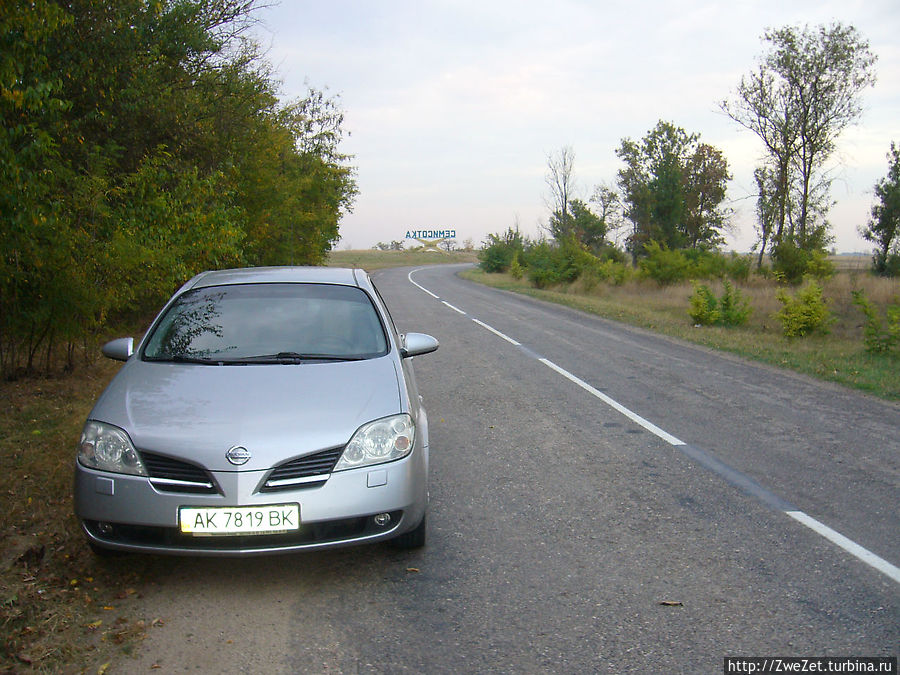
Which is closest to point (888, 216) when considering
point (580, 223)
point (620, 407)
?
point (580, 223)

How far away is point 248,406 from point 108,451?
71 centimetres

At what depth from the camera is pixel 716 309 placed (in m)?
19.7

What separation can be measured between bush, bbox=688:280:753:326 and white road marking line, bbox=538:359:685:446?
372 inches

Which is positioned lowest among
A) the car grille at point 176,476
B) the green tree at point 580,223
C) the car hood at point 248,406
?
the car grille at point 176,476

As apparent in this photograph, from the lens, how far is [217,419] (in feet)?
12.5

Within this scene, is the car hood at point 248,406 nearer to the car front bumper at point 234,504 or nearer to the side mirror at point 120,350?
the car front bumper at point 234,504

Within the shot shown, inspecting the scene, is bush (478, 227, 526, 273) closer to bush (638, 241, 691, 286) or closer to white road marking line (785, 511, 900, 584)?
bush (638, 241, 691, 286)

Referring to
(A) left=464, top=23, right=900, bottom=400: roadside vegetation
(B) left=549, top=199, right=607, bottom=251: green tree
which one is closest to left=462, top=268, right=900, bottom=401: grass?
(A) left=464, top=23, right=900, bottom=400: roadside vegetation

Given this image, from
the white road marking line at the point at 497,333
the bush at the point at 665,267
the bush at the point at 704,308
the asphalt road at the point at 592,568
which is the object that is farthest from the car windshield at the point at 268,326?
the bush at the point at 665,267

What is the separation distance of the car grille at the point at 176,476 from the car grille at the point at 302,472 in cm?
28

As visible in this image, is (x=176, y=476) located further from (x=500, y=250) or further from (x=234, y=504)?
(x=500, y=250)

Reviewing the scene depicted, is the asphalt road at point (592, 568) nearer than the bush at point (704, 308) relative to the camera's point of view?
Yes

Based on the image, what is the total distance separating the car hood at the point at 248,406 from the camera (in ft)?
12.1

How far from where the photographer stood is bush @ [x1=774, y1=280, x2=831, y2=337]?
1648 centimetres
